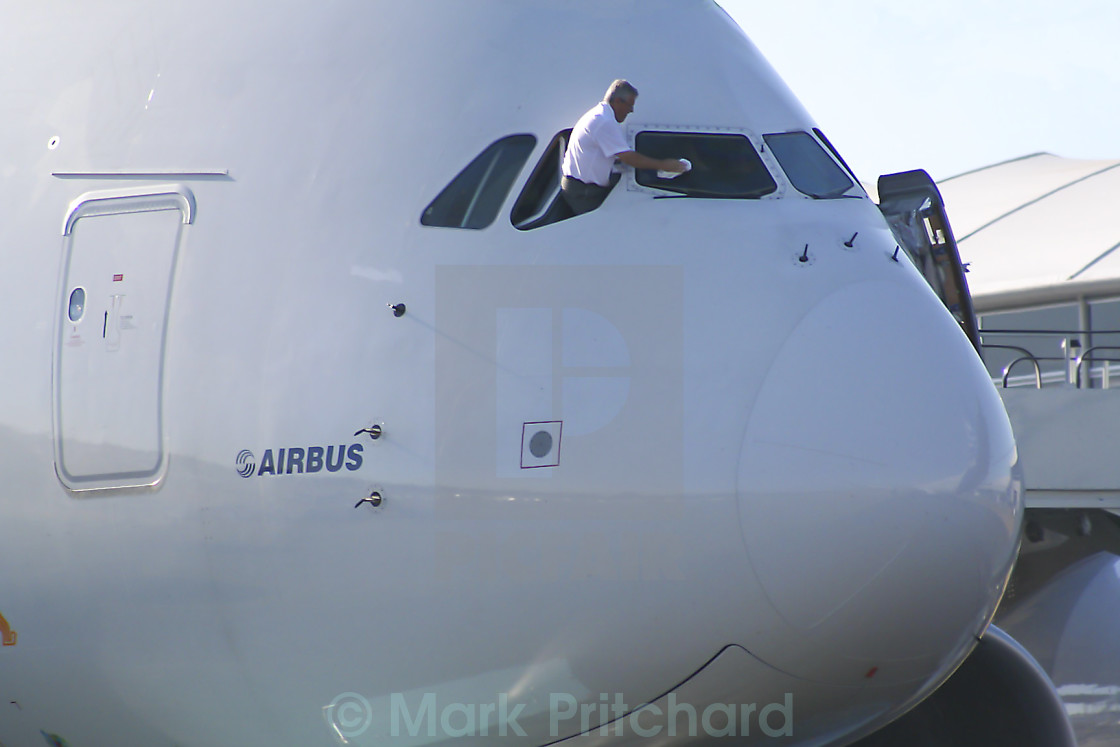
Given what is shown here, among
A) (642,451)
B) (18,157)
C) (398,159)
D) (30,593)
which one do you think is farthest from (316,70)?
(30,593)

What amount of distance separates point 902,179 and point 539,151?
3.22 meters

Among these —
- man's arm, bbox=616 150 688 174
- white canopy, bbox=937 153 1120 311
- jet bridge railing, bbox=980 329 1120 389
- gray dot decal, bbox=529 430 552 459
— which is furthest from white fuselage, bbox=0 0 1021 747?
white canopy, bbox=937 153 1120 311

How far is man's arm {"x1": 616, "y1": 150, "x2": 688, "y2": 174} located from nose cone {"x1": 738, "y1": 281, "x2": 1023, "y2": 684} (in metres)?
0.88

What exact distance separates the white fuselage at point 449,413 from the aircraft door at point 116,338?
0.02 metres

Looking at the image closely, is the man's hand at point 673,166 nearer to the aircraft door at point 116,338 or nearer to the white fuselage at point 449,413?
the white fuselage at point 449,413

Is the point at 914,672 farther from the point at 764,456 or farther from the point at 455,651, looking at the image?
the point at 455,651

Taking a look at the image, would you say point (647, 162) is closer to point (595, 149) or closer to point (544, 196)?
point (595, 149)

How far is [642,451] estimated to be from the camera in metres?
4.69

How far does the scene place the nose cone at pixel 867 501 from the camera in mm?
4562

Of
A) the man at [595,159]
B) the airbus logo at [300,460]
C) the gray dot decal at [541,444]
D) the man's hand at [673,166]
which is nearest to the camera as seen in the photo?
the gray dot decal at [541,444]

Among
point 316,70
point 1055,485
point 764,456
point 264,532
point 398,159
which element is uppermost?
point 316,70

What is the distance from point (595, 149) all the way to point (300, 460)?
171 centimetres

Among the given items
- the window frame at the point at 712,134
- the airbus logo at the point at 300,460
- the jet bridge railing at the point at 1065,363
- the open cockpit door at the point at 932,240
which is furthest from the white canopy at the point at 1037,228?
the airbus logo at the point at 300,460

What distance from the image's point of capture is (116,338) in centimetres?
565
